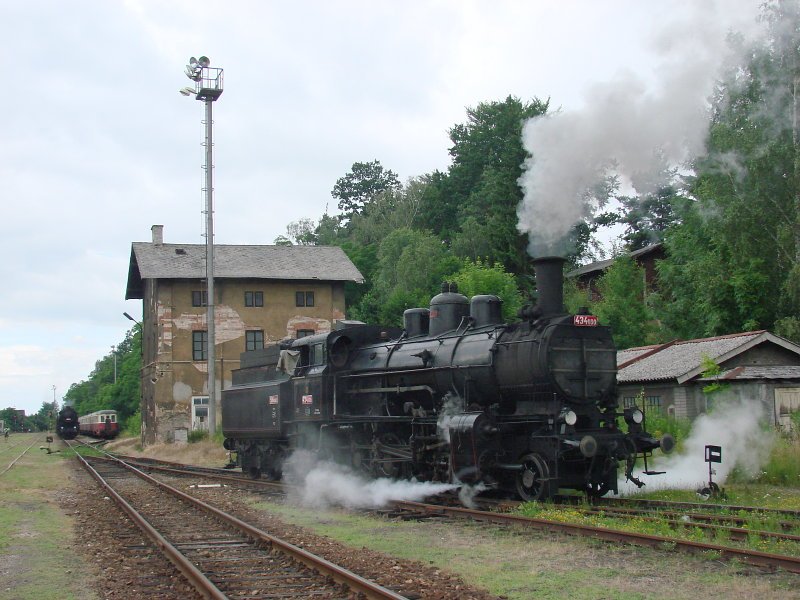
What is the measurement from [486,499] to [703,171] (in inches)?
852

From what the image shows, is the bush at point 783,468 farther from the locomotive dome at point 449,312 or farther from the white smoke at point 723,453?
the locomotive dome at point 449,312

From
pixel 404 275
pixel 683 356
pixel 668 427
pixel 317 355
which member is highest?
pixel 404 275

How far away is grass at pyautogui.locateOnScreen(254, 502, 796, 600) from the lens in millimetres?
7047

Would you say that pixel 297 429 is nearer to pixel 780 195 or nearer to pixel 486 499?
pixel 486 499

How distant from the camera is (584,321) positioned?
498 inches

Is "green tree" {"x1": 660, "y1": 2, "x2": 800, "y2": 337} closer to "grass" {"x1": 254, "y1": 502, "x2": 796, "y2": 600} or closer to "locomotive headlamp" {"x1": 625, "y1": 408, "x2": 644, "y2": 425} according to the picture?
"locomotive headlamp" {"x1": 625, "y1": 408, "x2": 644, "y2": 425}

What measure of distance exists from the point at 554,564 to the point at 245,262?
1412 inches

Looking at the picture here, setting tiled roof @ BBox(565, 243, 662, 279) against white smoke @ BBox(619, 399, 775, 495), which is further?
tiled roof @ BBox(565, 243, 662, 279)

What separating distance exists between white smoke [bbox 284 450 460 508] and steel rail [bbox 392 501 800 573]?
1.33 m

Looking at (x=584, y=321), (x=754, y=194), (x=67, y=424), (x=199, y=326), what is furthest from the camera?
(x=67, y=424)

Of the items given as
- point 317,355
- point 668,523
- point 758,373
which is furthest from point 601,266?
point 668,523

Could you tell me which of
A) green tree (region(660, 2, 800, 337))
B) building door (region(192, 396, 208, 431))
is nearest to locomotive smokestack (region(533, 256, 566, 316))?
green tree (region(660, 2, 800, 337))

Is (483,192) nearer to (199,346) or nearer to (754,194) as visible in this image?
(199,346)

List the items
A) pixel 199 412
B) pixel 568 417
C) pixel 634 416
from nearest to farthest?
pixel 568 417 → pixel 634 416 → pixel 199 412
